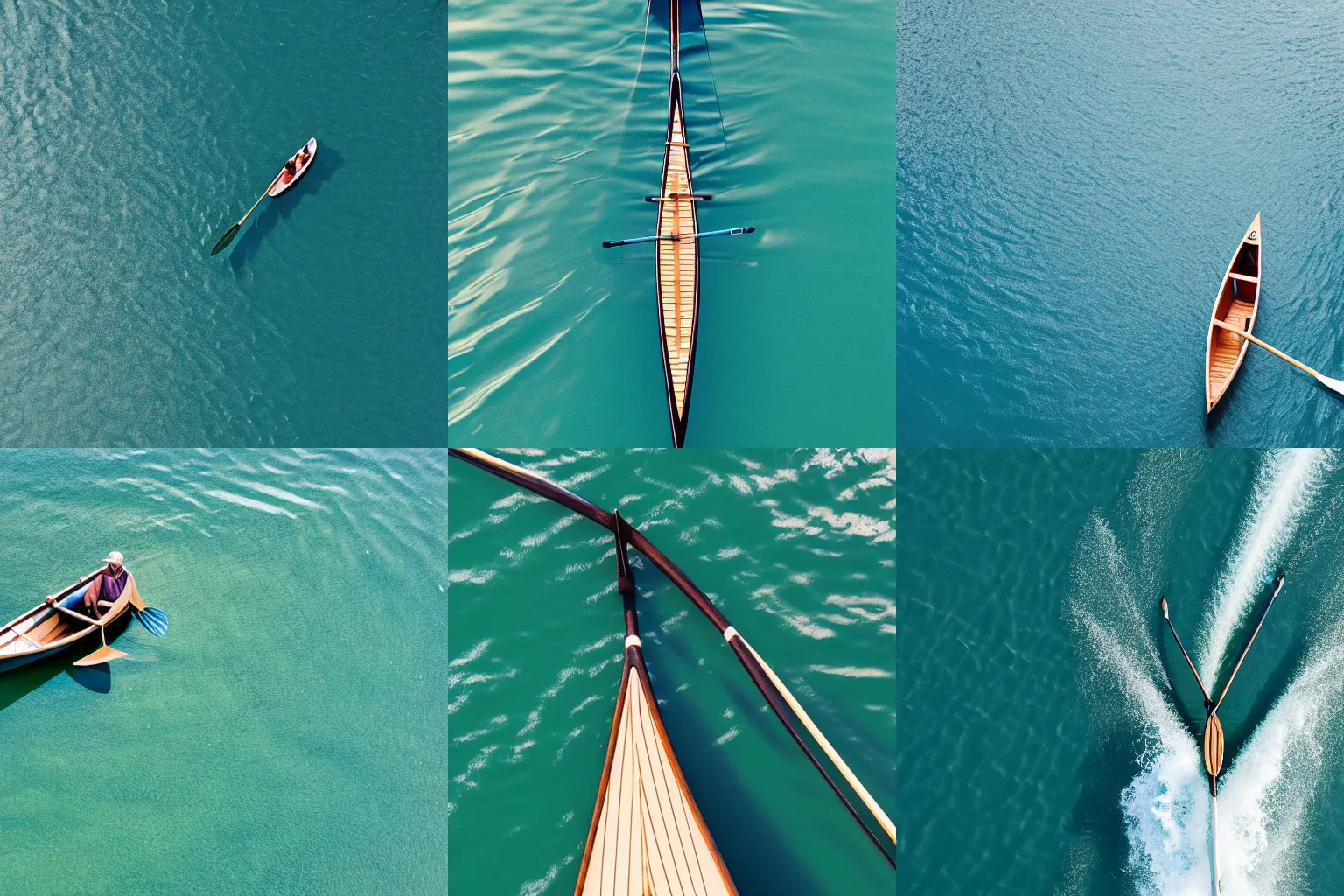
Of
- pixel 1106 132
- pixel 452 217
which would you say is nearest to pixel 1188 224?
pixel 1106 132

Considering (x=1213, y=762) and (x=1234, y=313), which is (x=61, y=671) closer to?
(x=1213, y=762)

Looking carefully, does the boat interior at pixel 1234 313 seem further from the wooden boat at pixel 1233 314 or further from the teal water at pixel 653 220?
the teal water at pixel 653 220

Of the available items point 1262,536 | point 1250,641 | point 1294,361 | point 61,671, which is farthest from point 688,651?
point 1294,361

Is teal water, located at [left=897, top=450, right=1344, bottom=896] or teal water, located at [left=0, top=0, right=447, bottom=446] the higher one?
teal water, located at [left=0, top=0, right=447, bottom=446]

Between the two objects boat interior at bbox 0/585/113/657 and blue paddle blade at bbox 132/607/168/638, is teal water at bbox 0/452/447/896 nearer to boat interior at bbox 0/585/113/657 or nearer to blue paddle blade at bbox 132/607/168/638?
blue paddle blade at bbox 132/607/168/638

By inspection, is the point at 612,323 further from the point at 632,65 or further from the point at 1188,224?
the point at 1188,224

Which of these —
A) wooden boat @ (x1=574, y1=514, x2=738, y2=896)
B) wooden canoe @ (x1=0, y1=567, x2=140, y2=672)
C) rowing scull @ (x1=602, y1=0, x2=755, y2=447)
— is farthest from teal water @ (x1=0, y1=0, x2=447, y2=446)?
wooden boat @ (x1=574, y1=514, x2=738, y2=896)

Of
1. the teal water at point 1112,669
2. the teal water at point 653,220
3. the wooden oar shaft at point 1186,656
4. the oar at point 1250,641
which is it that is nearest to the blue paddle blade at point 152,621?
the teal water at point 653,220
